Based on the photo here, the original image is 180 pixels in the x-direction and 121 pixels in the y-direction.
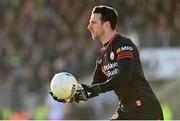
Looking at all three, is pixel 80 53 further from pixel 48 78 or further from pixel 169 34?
pixel 169 34

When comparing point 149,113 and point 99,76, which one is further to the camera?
point 99,76

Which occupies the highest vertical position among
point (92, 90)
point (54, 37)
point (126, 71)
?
point (126, 71)

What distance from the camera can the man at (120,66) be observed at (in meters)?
6.36

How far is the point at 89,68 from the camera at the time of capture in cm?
1562

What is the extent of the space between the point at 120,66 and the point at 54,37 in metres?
10.9

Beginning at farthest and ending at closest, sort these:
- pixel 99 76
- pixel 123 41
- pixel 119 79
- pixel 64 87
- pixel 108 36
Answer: pixel 99 76
pixel 108 36
pixel 123 41
pixel 64 87
pixel 119 79

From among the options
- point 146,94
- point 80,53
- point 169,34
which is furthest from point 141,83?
point 80,53

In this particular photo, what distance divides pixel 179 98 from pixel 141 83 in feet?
28.7

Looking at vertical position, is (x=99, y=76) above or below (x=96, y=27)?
below

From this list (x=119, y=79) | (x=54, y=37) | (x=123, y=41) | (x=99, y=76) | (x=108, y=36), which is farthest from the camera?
(x=54, y=37)

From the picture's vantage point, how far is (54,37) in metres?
17.1

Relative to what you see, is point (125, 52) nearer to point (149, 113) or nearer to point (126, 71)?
point (126, 71)

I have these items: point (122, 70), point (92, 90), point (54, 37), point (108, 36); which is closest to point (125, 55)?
point (122, 70)

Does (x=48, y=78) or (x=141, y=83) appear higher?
(x=141, y=83)
